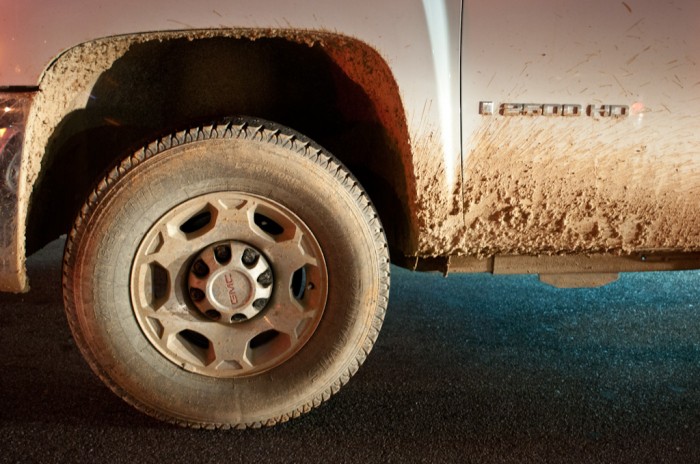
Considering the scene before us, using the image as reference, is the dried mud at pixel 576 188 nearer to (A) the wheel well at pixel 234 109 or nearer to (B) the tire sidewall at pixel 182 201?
(A) the wheel well at pixel 234 109

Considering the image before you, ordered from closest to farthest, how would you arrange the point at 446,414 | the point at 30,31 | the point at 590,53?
the point at 30,31, the point at 590,53, the point at 446,414

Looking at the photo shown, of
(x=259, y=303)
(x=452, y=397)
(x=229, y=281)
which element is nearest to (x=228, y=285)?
(x=229, y=281)

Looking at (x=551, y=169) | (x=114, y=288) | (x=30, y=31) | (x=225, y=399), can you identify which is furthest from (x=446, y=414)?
(x=30, y=31)

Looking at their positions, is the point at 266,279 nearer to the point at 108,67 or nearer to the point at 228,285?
the point at 228,285

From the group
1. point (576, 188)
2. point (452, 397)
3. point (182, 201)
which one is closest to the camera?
point (182, 201)

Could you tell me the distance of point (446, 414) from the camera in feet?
7.51

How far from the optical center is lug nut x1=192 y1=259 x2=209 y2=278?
6.70 feet

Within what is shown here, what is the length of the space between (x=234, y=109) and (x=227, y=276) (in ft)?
2.42

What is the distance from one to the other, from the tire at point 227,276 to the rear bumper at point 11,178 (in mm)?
147

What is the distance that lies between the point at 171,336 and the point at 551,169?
1.33m

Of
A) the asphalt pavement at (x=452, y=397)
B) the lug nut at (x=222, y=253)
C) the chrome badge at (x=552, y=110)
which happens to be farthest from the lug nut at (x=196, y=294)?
the chrome badge at (x=552, y=110)

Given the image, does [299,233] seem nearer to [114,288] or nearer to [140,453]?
[114,288]

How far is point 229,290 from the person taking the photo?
2.04m

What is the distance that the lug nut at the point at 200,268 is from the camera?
6.70 ft
